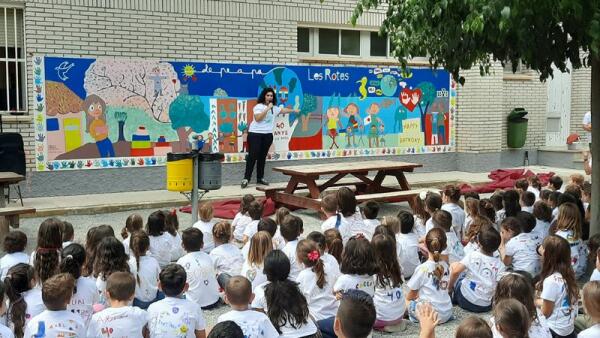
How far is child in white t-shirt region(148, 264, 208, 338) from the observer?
470 cm

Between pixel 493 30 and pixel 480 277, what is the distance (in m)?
2.16

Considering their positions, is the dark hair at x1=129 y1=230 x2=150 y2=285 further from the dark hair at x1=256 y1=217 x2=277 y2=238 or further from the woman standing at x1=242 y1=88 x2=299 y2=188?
the woman standing at x1=242 y1=88 x2=299 y2=188

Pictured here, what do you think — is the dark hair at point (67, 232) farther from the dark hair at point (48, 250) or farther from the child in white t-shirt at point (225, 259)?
A: the child in white t-shirt at point (225, 259)

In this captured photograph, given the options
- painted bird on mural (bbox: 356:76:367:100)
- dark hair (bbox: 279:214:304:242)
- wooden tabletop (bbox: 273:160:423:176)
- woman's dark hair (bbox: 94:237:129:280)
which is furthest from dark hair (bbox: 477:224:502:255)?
painted bird on mural (bbox: 356:76:367:100)

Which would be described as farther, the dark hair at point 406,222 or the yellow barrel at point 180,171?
the yellow barrel at point 180,171

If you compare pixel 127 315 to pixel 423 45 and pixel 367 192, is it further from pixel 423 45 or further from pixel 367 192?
pixel 367 192

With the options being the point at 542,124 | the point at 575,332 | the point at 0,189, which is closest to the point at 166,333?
the point at 575,332

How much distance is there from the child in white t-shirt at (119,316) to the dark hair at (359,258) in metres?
1.70

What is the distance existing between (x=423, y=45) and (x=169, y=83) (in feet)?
22.9

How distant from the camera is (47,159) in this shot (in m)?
12.5

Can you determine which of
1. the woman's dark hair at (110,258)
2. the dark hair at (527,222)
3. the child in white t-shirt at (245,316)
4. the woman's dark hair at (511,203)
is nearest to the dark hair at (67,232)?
the woman's dark hair at (110,258)

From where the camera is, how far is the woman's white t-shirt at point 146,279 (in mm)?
6133

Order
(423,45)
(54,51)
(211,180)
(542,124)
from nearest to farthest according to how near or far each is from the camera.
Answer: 1. (423,45)
2. (211,180)
3. (54,51)
4. (542,124)

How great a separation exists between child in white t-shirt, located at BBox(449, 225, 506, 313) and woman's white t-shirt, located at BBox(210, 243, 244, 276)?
197cm
